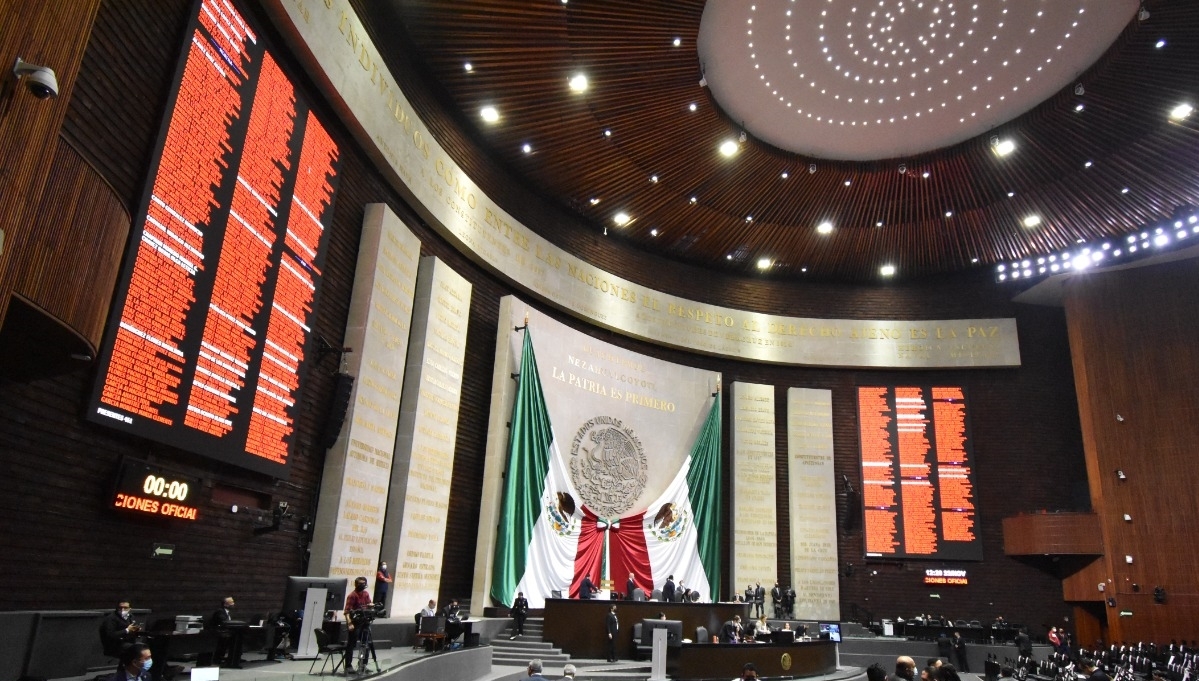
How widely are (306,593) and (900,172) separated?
13.8 meters

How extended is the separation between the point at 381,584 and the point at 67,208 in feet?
23.1

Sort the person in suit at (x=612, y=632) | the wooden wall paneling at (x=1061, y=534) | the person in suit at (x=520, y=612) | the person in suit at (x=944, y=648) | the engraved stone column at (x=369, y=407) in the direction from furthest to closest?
the wooden wall paneling at (x=1061, y=534), the person in suit at (x=944, y=648), the person in suit at (x=520, y=612), the person in suit at (x=612, y=632), the engraved stone column at (x=369, y=407)

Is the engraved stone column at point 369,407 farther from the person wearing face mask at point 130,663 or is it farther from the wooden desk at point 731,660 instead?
the person wearing face mask at point 130,663

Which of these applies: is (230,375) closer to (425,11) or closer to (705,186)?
(425,11)

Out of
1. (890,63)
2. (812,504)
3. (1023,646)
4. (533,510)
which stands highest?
(890,63)

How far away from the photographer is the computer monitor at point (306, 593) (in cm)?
802

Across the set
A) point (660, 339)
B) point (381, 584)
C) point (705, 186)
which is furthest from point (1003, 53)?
point (381, 584)

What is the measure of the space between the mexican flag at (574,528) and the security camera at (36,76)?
34.2 ft

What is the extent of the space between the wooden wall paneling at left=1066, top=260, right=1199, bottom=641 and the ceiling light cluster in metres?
0.81

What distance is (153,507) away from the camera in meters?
6.63

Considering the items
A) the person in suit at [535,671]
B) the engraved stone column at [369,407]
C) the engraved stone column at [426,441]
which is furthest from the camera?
the engraved stone column at [426,441]

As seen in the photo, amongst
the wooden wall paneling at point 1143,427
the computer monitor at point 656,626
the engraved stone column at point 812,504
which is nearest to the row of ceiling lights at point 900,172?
the wooden wall paneling at point 1143,427

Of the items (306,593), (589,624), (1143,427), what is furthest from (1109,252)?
(306,593)

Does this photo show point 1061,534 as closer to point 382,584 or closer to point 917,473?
point 917,473
